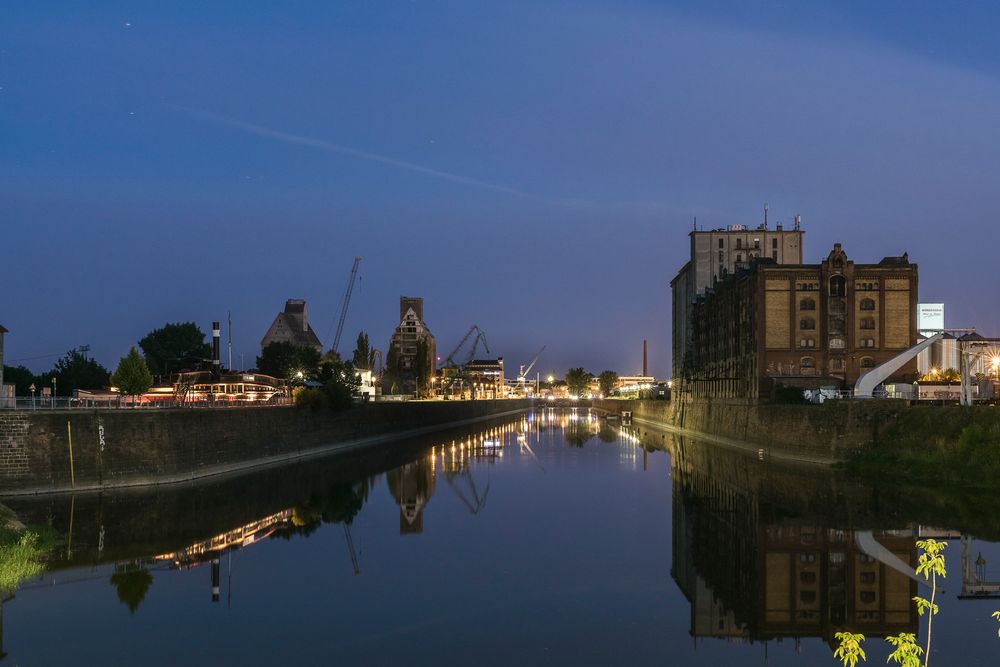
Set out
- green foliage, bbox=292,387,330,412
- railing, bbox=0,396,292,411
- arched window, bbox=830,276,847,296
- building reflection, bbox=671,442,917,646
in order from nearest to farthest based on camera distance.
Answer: building reflection, bbox=671,442,917,646, railing, bbox=0,396,292,411, green foliage, bbox=292,387,330,412, arched window, bbox=830,276,847,296

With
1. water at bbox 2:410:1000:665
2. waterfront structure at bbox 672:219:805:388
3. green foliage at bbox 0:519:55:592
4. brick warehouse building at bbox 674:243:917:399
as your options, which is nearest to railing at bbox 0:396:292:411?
water at bbox 2:410:1000:665

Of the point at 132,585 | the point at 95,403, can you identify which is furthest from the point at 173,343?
the point at 132,585

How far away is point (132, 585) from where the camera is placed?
2827cm

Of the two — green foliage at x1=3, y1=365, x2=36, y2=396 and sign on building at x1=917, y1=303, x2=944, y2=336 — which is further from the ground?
sign on building at x1=917, y1=303, x2=944, y2=336

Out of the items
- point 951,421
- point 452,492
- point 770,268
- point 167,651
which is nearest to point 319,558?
point 167,651

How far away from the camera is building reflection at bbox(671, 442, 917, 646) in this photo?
25000 millimetres

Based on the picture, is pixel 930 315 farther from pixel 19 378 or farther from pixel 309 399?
pixel 19 378

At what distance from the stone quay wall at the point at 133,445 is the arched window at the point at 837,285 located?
5797 centimetres

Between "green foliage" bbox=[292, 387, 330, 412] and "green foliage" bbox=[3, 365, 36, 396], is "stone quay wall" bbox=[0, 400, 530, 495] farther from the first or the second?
"green foliage" bbox=[3, 365, 36, 396]

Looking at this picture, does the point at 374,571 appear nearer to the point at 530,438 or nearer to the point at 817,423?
the point at 817,423

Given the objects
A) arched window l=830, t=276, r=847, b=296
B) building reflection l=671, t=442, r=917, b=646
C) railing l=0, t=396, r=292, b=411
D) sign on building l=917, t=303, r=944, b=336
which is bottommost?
building reflection l=671, t=442, r=917, b=646

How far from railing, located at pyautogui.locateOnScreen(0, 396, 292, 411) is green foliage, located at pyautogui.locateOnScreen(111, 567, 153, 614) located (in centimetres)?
2113

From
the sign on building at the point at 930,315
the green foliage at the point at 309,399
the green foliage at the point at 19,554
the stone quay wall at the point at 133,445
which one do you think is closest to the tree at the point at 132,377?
the stone quay wall at the point at 133,445

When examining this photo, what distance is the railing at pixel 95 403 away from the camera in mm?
47969
